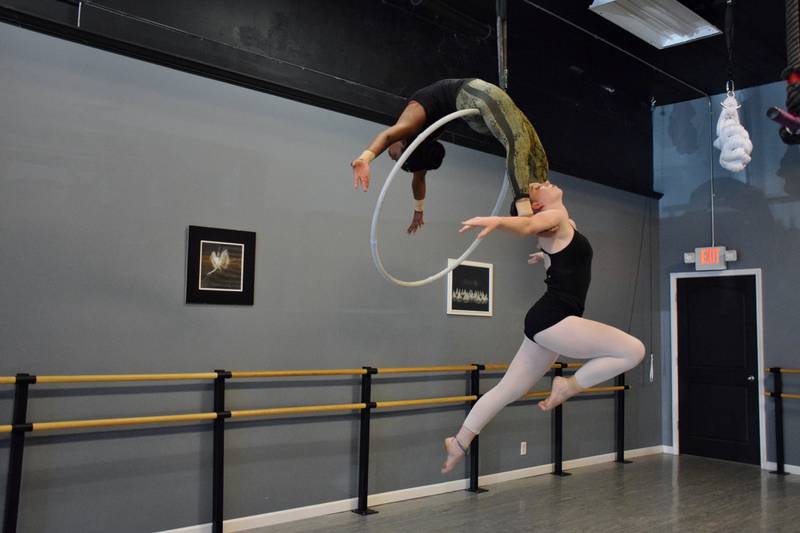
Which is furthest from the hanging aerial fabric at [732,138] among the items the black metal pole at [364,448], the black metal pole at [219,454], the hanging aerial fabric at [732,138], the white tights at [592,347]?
the black metal pole at [219,454]

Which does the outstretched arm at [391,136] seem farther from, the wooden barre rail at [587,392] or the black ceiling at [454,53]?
the wooden barre rail at [587,392]

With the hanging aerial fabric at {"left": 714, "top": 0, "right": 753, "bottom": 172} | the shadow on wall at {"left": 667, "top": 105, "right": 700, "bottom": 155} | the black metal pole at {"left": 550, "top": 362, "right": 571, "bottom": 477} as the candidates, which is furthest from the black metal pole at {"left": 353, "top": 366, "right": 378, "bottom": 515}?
the shadow on wall at {"left": 667, "top": 105, "right": 700, "bottom": 155}

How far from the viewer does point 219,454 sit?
4246 mm

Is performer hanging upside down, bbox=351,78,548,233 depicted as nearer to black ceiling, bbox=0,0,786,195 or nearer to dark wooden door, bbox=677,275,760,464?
black ceiling, bbox=0,0,786,195

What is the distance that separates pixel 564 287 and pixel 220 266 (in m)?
2.37

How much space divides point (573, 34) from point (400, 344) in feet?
10.5

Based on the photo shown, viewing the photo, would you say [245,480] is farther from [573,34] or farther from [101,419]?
[573,34]

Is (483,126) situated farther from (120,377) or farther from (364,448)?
(364,448)

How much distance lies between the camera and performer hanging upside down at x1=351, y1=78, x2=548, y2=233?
2.96 m

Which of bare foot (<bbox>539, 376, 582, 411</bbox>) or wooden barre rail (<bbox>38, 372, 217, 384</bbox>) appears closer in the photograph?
bare foot (<bbox>539, 376, 582, 411</bbox>)

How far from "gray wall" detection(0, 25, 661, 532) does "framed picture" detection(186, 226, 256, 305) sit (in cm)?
7

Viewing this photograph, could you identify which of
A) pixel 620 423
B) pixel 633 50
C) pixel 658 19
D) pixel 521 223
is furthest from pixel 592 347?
pixel 620 423

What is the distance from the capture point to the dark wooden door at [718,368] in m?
7.11

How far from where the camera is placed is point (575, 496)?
220 inches
